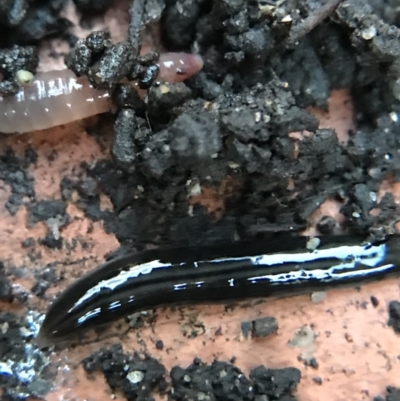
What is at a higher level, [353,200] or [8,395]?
[353,200]

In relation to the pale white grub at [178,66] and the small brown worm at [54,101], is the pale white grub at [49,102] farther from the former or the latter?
the pale white grub at [178,66]

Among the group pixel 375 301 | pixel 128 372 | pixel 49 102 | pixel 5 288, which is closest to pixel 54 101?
pixel 49 102

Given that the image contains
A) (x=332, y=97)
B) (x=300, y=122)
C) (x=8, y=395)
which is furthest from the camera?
(x=332, y=97)

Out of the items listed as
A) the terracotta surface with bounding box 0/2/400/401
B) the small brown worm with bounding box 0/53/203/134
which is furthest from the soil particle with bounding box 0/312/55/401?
the small brown worm with bounding box 0/53/203/134

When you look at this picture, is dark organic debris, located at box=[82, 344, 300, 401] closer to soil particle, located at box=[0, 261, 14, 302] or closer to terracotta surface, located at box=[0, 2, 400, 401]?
terracotta surface, located at box=[0, 2, 400, 401]

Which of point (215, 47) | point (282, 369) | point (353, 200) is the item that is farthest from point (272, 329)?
point (215, 47)

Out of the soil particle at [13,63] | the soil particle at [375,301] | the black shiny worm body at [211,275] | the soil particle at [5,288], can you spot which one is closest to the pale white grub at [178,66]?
the soil particle at [13,63]

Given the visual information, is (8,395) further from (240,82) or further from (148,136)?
(240,82)

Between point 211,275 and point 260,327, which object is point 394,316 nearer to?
point 260,327
